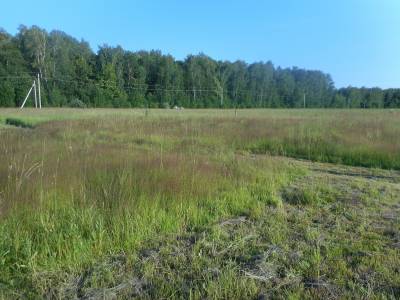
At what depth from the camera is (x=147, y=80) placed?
87562 millimetres

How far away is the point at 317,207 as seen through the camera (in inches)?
201

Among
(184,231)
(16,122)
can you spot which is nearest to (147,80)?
(16,122)

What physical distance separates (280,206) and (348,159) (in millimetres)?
6025

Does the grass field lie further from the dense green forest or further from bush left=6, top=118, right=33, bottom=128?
the dense green forest

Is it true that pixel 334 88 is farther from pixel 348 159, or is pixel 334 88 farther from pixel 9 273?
pixel 9 273

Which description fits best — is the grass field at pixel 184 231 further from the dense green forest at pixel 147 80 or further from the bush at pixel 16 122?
the dense green forest at pixel 147 80

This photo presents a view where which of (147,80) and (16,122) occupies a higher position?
(147,80)

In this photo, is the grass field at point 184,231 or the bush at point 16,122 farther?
the bush at point 16,122

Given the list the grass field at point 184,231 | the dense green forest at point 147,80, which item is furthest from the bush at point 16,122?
the dense green forest at point 147,80

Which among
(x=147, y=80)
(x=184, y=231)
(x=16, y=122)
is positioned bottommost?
(x=184, y=231)

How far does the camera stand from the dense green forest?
68.5 m

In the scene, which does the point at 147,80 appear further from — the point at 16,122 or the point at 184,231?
the point at 184,231

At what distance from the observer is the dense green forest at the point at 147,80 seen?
68500 millimetres

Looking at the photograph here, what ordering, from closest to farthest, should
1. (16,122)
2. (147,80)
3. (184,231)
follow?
(184,231), (16,122), (147,80)
